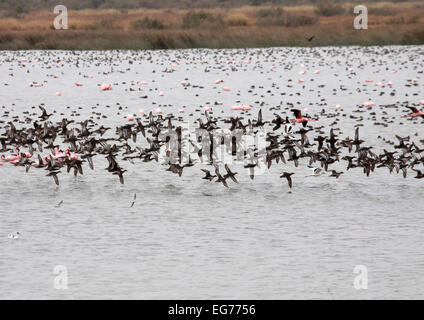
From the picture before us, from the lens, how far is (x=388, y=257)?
23.6 feet

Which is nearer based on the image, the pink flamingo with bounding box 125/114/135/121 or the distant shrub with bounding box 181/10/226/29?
the pink flamingo with bounding box 125/114/135/121

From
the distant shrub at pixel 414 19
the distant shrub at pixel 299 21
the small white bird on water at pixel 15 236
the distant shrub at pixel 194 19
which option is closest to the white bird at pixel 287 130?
the small white bird on water at pixel 15 236

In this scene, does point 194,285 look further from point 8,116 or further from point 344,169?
point 8,116

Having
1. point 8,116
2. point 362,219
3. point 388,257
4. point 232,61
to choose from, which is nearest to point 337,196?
point 362,219

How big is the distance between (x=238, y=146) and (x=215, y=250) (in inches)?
209

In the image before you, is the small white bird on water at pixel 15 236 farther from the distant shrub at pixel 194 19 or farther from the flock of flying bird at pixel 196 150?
the distant shrub at pixel 194 19

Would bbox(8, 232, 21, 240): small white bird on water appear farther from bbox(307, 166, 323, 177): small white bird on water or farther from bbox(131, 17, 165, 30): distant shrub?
bbox(131, 17, 165, 30): distant shrub

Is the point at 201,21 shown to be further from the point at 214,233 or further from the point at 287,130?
the point at 214,233

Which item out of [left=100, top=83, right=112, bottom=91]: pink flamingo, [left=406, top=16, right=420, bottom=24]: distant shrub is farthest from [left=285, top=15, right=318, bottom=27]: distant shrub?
[left=100, top=83, right=112, bottom=91]: pink flamingo

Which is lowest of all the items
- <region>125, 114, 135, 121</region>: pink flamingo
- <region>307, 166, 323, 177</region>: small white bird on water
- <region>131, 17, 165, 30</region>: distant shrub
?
<region>307, 166, 323, 177</region>: small white bird on water

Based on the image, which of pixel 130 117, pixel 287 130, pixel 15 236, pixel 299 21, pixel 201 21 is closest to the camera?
pixel 15 236

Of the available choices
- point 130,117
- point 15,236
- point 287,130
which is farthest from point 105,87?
point 15,236

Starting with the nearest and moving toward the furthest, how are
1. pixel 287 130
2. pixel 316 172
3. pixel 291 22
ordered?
1. pixel 316 172
2. pixel 287 130
3. pixel 291 22

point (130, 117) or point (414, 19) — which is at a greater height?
point (414, 19)
